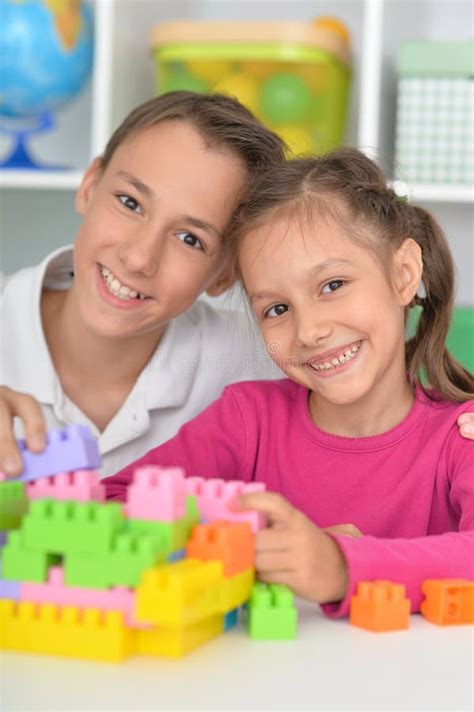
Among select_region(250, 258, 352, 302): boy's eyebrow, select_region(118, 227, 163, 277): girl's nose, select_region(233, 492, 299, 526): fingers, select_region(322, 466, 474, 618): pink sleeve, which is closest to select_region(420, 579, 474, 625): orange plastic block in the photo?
select_region(322, 466, 474, 618): pink sleeve

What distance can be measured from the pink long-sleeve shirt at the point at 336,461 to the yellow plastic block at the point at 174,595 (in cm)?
43

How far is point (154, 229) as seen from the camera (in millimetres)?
1353

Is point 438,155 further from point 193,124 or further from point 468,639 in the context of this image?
point 468,639

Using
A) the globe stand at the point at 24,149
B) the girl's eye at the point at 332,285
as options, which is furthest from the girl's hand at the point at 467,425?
the globe stand at the point at 24,149

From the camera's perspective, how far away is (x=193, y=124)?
1421 mm

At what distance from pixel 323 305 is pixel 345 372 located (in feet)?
0.29

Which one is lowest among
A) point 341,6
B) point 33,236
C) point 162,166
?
point 33,236

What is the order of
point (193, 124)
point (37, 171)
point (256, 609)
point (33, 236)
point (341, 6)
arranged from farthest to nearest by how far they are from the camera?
point (33, 236) < point (341, 6) < point (37, 171) < point (193, 124) < point (256, 609)

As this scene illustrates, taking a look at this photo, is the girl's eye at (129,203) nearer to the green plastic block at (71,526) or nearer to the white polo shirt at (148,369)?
the white polo shirt at (148,369)

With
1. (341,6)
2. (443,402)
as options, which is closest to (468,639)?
(443,402)

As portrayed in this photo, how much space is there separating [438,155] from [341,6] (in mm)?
558

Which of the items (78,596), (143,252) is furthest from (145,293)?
(78,596)

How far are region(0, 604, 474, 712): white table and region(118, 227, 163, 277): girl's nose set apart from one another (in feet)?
2.30

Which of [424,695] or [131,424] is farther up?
[424,695]
